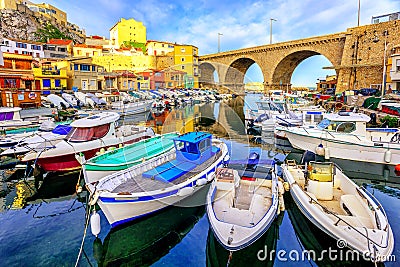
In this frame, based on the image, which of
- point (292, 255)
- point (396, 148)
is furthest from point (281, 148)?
point (292, 255)

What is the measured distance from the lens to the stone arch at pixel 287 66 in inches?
1589

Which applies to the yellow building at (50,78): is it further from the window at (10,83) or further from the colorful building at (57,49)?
the colorful building at (57,49)

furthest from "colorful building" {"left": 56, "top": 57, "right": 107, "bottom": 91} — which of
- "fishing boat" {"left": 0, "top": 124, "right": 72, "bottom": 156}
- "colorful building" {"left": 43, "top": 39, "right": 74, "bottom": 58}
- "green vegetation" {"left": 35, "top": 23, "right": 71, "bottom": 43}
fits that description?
"green vegetation" {"left": 35, "top": 23, "right": 71, "bottom": 43}

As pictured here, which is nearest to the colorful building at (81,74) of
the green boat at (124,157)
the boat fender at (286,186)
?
the green boat at (124,157)

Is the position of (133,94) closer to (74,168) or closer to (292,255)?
(74,168)

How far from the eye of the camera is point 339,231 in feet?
15.7

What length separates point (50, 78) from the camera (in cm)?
2905

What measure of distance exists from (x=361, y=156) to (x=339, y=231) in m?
7.13

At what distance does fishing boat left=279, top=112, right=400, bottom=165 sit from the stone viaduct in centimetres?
825

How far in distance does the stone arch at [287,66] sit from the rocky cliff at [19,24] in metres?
49.4

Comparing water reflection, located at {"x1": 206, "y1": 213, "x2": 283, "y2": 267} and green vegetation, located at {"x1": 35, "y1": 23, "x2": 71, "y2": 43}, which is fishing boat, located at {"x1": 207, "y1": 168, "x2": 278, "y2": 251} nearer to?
water reflection, located at {"x1": 206, "y1": 213, "x2": 283, "y2": 267}

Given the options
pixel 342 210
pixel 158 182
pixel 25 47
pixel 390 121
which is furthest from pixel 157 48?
pixel 342 210

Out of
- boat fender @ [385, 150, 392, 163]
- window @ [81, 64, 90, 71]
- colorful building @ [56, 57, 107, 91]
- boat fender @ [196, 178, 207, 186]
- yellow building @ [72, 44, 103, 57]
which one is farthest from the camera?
yellow building @ [72, 44, 103, 57]

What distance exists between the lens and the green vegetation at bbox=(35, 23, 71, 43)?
54.2 m
